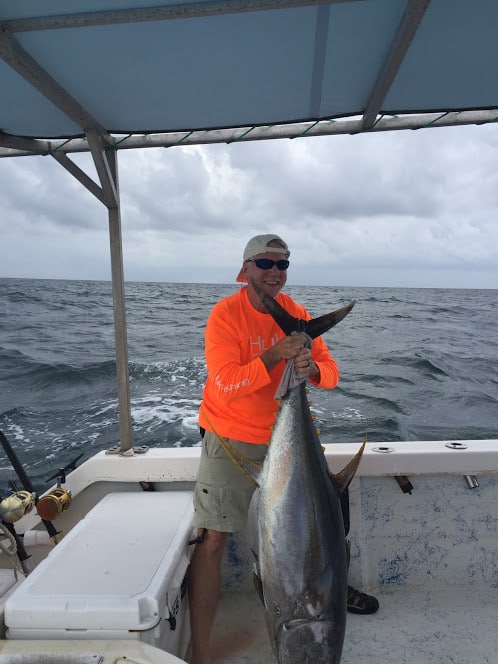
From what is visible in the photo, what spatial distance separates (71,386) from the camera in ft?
31.4

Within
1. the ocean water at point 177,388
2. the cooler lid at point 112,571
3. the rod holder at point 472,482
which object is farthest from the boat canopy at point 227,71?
the ocean water at point 177,388

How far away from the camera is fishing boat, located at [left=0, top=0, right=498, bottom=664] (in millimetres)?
1619

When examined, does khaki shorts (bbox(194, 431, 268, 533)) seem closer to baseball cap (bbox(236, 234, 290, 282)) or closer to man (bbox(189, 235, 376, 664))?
man (bbox(189, 235, 376, 664))

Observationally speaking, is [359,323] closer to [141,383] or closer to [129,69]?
[141,383]

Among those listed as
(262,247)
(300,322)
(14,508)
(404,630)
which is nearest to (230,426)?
(300,322)

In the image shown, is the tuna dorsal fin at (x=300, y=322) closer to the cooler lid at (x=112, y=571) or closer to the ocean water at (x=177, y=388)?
the cooler lid at (x=112, y=571)

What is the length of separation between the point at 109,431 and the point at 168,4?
620 centimetres

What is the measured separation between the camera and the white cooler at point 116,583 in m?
1.62

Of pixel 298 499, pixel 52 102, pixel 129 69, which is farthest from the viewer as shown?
pixel 52 102

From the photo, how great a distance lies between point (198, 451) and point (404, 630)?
147 centimetres

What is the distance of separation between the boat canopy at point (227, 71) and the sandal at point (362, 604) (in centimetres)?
261

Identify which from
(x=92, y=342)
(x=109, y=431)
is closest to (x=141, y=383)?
(x=109, y=431)

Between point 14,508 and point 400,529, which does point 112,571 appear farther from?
point 400,529

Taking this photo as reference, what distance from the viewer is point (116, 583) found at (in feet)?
5.78
